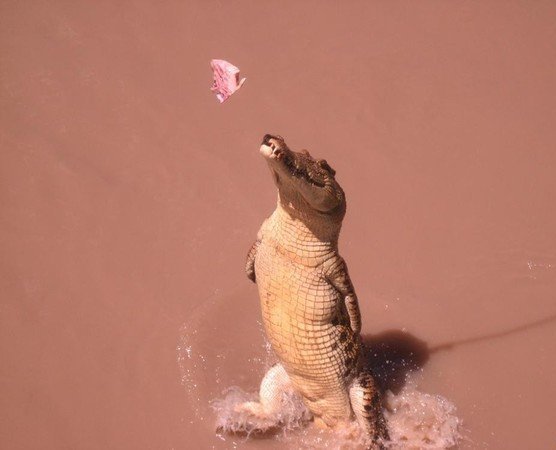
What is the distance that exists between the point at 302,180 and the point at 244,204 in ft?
5.90

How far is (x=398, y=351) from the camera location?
3.13m

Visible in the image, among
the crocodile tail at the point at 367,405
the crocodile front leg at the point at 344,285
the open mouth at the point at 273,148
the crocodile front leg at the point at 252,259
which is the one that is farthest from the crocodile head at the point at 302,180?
the crocodile tail at the point at 367,405

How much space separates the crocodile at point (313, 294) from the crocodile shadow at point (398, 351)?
43cm

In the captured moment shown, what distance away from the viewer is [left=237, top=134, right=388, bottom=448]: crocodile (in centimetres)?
206

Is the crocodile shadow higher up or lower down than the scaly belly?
lower down

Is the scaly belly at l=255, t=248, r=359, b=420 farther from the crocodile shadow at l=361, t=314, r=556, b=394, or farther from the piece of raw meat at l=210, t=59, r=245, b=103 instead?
the piece of raw meat at l=210, t=59, r=245, b=103

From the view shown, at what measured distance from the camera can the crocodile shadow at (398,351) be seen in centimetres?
303

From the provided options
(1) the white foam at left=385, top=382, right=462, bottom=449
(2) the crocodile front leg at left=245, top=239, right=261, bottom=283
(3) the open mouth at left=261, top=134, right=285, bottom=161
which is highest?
(3) the open mouth at left=261, top=134, right=285, bottom=161

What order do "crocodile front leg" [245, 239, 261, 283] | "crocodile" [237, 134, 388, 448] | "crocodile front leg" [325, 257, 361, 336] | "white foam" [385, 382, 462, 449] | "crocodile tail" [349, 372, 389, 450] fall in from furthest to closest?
"white foam" [385, 382, 462, 449] → "crocodile tail" [349, 372, 389, 450] → "crocodile front leg" [245, 239, 261, 283] → "crocodile front leg" [325, 257, 361, 336] → "crocodile" [237, 134, 388, 448]

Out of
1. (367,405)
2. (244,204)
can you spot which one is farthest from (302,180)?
(244,204)

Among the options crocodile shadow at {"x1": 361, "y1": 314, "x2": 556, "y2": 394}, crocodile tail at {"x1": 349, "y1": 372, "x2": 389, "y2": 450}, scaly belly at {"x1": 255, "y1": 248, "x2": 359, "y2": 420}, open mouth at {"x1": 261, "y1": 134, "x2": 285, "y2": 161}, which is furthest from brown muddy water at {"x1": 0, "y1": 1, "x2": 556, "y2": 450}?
open mouth at {"x1": 261, "y1": 134, "x2": 285, "y2": 161}

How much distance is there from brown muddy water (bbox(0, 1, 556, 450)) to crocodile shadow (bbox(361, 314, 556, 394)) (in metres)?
0.01

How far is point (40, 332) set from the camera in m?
3.14

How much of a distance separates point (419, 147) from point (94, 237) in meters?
2.05
